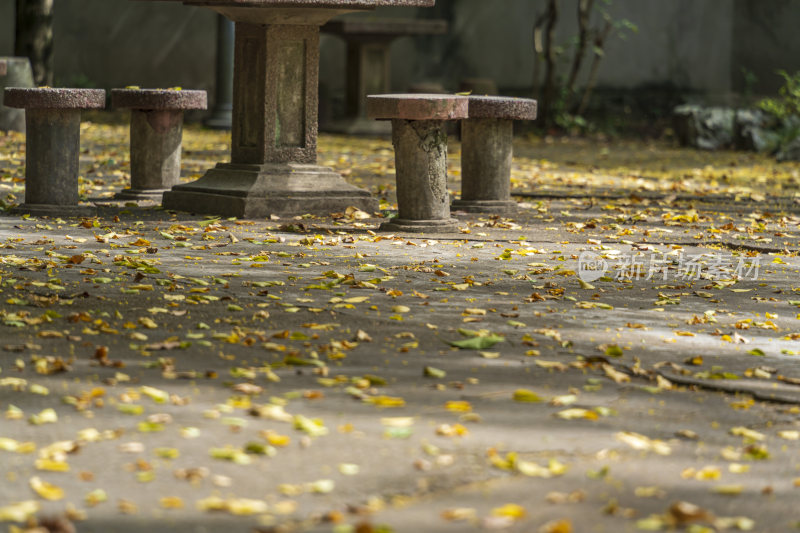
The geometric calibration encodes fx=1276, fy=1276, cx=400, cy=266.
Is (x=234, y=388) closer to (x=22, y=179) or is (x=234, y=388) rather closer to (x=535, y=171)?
(x=22, y=179)

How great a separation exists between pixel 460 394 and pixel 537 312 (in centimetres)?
140

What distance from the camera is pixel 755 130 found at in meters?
15.0

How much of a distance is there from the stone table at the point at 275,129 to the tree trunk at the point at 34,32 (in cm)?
764

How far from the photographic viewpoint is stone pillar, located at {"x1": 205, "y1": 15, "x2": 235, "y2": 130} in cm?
1628

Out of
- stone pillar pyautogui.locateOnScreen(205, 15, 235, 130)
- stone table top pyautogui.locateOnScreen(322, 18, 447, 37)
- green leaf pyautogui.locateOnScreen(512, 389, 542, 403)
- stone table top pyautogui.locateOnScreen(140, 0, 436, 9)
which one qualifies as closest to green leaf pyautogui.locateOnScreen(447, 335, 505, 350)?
green leaf pyautogui.locateOnScreen(512, 389, 542, 403)

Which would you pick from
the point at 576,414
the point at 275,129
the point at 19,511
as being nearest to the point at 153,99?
the point at 275,129

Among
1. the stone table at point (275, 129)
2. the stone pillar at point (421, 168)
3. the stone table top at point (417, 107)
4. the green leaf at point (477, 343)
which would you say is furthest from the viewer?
the stone table at point (275, 129)

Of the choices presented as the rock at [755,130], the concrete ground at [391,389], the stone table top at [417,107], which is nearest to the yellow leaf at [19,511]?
the concrete ground at [391,389]

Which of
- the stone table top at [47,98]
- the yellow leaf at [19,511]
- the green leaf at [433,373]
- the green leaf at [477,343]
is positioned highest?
the stone table top at [47,98]

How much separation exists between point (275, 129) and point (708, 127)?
8479mm

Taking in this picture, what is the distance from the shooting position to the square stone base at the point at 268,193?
320 inches

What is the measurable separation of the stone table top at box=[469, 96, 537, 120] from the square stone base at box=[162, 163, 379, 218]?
3.01 feet

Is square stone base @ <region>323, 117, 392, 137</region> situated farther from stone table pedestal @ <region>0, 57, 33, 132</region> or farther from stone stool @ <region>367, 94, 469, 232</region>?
stone stool @ <region>367, 94, 469, 232</region>

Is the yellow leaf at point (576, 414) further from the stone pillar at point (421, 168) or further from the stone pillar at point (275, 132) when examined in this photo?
the stone pillar at point (275, 132)
